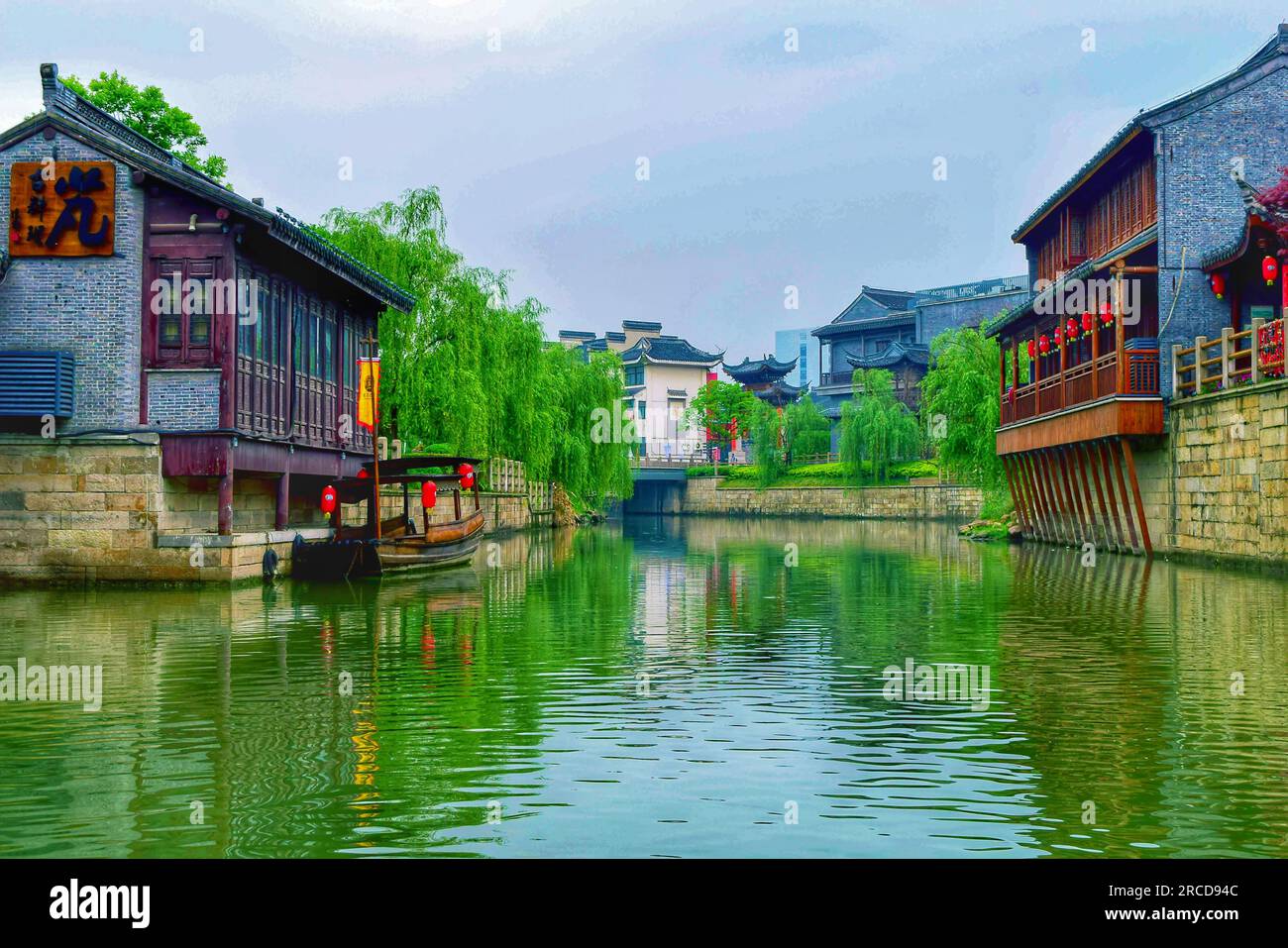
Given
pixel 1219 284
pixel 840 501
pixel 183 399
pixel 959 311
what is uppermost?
pixel 959 311

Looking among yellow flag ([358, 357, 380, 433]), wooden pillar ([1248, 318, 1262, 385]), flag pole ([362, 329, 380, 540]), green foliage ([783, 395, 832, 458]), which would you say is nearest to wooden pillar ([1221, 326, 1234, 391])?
wooden pillar ([1248, 318, 1262, 385])

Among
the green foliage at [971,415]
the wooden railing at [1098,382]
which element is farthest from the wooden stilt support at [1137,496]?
the green foliage at [971,415]

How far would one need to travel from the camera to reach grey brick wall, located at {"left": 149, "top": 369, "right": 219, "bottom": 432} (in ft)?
63.7

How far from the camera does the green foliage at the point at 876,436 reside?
202 feet

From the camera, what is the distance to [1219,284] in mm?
25250

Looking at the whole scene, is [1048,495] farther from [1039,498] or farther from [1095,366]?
[1095,366]

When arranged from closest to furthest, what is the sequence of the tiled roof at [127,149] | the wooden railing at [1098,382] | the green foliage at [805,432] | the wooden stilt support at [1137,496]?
1. the tiled roof at [127,149]
2. the wooden railing at [1098,382]
3. the wooden stilt support at [1137,496]
4. the green foliage at [805,432]

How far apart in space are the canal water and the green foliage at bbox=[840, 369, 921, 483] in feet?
147

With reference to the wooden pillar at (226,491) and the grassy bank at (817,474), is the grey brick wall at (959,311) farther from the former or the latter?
the wooden pillar at (226,491)

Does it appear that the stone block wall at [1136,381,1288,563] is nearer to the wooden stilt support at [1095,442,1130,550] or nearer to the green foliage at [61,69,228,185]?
the wooden stilt support at [1095,442,1130,550]

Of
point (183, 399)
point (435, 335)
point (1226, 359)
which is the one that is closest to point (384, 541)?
point (183, 399)

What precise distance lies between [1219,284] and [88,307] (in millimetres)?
20075

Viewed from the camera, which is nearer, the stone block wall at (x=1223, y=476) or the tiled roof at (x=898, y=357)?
the stone block wall at (x=1223, y=476)

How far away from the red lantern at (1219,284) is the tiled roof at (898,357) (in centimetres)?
4479
